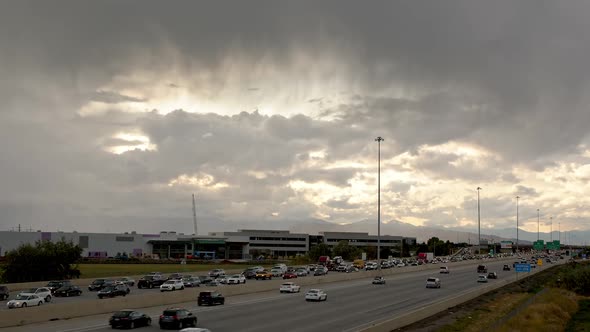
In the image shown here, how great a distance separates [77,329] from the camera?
3356cm

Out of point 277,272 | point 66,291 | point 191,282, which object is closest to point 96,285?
point 66,291


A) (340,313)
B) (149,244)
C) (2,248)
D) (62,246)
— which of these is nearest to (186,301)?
(340,313)

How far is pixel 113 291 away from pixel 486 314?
34433mm

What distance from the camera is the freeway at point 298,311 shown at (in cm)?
3631

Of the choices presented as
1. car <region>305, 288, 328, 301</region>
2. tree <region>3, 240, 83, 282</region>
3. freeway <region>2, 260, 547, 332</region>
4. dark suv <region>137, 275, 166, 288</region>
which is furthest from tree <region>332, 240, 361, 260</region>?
car <region>305, 288, 328, 301</region>

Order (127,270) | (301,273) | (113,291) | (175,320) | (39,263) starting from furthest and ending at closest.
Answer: (127,270) → (301,273) → (39,263) → (113,291) → (175,320)

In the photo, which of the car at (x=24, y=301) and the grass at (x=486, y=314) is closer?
the grass at (x=486, y=314)

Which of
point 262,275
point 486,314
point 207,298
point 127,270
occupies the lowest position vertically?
point 127,270

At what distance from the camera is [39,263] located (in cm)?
8894

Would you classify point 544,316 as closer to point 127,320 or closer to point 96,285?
point 127,320

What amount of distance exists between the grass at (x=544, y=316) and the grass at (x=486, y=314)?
77.4 inches

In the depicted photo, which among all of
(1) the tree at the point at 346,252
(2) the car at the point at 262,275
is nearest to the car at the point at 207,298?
(2) the car at the point at 262,275

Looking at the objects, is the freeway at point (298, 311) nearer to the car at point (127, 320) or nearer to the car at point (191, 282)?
the car at point (127, 320)

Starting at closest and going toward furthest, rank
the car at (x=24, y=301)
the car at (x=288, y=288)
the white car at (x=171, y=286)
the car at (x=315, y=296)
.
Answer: the car at (x=24, y=301), the car at (x=315, y=296), the white car at (x=171, y=286), the car at (x=288, y=288)
